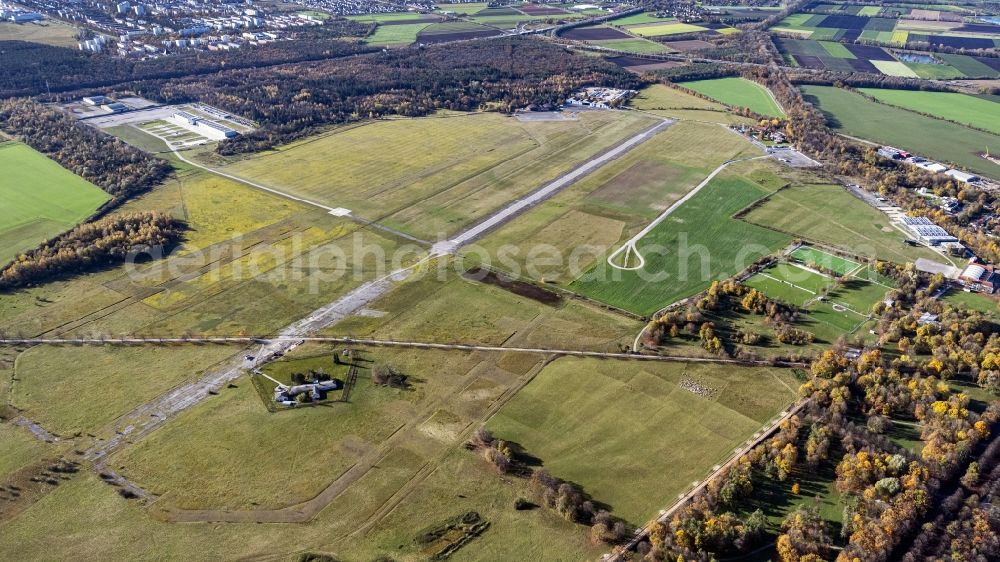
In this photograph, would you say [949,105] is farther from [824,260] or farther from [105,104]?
[105,104]

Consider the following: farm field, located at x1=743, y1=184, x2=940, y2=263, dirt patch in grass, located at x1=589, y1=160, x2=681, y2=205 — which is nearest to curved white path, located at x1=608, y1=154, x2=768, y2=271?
dirt patch in grass, located at x1=589, y1=160, x2=681, y2=205

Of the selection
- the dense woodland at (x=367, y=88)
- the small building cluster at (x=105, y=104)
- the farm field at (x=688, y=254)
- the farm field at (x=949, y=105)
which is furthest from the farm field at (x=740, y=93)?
the small building cluster at (x=105, y=104)

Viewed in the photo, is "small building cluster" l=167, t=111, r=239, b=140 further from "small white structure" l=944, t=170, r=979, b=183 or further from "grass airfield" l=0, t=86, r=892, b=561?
"small white structure" l=944, t=170, r=979, b=183

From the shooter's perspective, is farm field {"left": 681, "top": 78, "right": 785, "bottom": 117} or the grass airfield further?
farm field {"left": 681, "top": 78, "right": 785, "bottom": 117}

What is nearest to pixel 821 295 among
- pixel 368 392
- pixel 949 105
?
pixel 368 392

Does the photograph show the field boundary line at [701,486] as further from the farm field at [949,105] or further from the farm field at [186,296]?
the farm field at [949,105]
